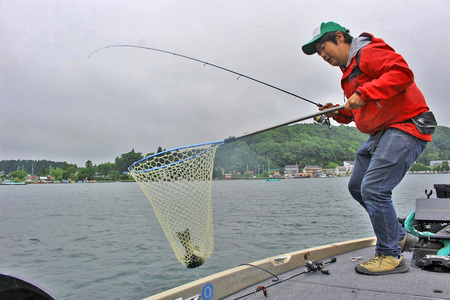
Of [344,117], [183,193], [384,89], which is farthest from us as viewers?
[183,193]

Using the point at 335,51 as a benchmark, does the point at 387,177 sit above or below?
below

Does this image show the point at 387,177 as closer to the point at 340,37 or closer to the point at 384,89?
the point at 384,89

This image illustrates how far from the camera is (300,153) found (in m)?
24.9

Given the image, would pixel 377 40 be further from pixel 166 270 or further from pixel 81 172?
pixel 81 172

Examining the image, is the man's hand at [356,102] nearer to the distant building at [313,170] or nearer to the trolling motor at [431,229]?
the trolling motor at [431,229]

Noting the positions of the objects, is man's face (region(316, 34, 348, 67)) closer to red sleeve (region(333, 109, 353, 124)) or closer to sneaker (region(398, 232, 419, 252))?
red sleeve (region(333, 109, 353, 124))

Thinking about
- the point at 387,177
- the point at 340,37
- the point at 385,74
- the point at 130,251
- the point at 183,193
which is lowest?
the point at 130,251

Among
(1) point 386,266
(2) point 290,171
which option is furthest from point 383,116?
(2) point 290,171

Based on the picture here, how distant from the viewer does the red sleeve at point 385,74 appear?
1.97 meters

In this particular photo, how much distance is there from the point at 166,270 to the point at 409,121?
21.9ft

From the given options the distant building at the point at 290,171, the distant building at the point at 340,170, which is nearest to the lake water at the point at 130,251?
the distant building at the point at 340,170

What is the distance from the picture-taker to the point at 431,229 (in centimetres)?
277

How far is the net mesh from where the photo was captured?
289 centimetres

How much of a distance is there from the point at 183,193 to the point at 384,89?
2354 mm
